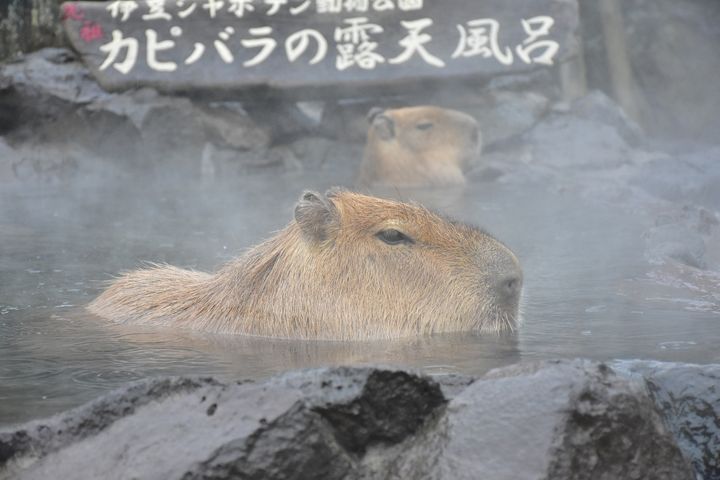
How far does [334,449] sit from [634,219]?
6172mm

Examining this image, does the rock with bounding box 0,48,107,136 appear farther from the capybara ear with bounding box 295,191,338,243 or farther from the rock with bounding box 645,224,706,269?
the capybara ear with bounding box 295,191,338,243

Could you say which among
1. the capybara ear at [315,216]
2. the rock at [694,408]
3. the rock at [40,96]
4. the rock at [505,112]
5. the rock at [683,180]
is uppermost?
the rock at [40,96]

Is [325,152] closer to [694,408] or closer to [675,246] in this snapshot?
[675,246]

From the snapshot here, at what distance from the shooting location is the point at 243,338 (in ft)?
16.3

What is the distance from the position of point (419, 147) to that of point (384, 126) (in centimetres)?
50

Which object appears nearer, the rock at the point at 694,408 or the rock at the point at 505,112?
the rock at the point at 694,408

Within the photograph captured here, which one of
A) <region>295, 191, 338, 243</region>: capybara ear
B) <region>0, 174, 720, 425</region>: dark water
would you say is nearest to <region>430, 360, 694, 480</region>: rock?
<region>0, 174, 720, 425</region>: dark water

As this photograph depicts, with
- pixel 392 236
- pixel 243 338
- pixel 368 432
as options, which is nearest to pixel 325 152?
pixel 392 236

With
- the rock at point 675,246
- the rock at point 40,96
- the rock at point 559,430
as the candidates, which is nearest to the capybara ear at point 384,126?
the rock at point 40,96

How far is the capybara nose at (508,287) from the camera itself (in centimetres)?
498

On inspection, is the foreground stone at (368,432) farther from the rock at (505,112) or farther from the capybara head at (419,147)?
the rock at (505,112)

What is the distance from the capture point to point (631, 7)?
15477 millimetres

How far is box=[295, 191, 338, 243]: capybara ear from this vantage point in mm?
5039

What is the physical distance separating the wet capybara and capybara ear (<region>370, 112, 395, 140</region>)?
6.56m
